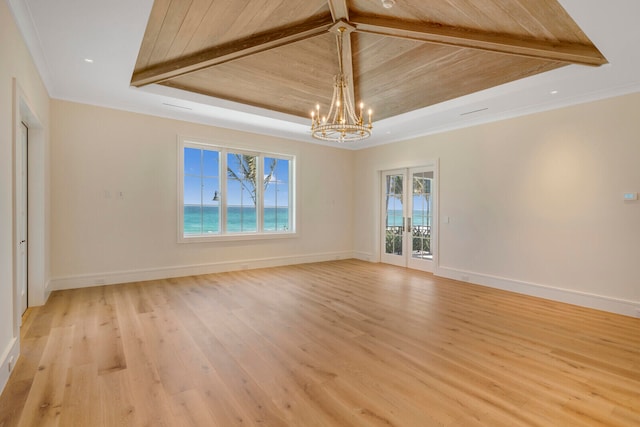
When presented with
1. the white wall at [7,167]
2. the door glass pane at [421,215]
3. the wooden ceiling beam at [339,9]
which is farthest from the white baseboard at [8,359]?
the door glass pane at [421,215]

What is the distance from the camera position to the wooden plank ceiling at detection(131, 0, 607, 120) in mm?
2789

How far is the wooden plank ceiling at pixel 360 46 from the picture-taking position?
2789 mm

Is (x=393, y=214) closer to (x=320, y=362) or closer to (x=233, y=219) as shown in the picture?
(x=233, y=219)

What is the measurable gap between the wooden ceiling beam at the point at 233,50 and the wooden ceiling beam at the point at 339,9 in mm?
115

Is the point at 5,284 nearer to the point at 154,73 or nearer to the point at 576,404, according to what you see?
the point at 154,73

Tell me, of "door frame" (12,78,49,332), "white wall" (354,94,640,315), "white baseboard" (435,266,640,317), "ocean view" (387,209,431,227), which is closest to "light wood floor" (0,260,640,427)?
"white baseboard" (435,266,640,317)

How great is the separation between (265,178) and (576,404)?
596 centimetres

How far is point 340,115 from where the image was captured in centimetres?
366

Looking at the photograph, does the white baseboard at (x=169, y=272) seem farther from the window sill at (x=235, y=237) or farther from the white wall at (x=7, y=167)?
the white wall at (x=7, y=167)

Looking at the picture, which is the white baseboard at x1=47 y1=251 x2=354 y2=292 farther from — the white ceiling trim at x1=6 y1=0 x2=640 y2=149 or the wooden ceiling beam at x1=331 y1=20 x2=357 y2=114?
the wooden ceiling beam at x1=331 y1=20 x2=357 y2=114

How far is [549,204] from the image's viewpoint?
4594mm

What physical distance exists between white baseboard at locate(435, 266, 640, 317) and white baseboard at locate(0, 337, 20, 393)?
19.6 ft

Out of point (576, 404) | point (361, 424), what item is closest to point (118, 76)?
point (361, 424)

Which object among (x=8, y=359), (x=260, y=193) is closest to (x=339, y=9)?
(x=8, y=359)
